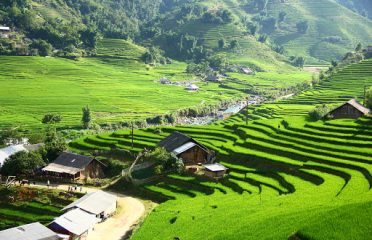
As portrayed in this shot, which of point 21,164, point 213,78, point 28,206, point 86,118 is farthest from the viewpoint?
point 213,78

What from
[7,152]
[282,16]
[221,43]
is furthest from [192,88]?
[282,16]

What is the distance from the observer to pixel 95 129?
249ft

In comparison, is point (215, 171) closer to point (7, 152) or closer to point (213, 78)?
point (7, 152)

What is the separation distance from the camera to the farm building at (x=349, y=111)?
55.8 meters

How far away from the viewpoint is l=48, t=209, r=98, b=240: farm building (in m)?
35.5

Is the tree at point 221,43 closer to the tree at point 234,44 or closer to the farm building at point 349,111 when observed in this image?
the tree at point 234,44

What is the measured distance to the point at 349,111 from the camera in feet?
185

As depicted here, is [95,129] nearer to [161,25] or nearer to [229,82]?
[229,82]

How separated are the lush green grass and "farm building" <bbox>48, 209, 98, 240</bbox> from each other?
2.86m

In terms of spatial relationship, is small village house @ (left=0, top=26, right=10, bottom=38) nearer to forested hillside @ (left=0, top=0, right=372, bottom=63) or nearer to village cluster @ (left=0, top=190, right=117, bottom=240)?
forested hillside @ (left=0, top=0, right=372, bottom=63)

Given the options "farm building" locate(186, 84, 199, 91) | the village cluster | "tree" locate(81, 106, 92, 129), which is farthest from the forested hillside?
the village cluster

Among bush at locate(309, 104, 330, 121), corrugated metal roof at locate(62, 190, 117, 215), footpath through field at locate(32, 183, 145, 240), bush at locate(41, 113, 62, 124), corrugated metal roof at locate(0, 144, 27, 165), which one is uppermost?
bush at locate(309, 104, 330, 121)

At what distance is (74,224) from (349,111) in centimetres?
3293

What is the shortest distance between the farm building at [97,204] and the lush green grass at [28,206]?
2.19 metres
